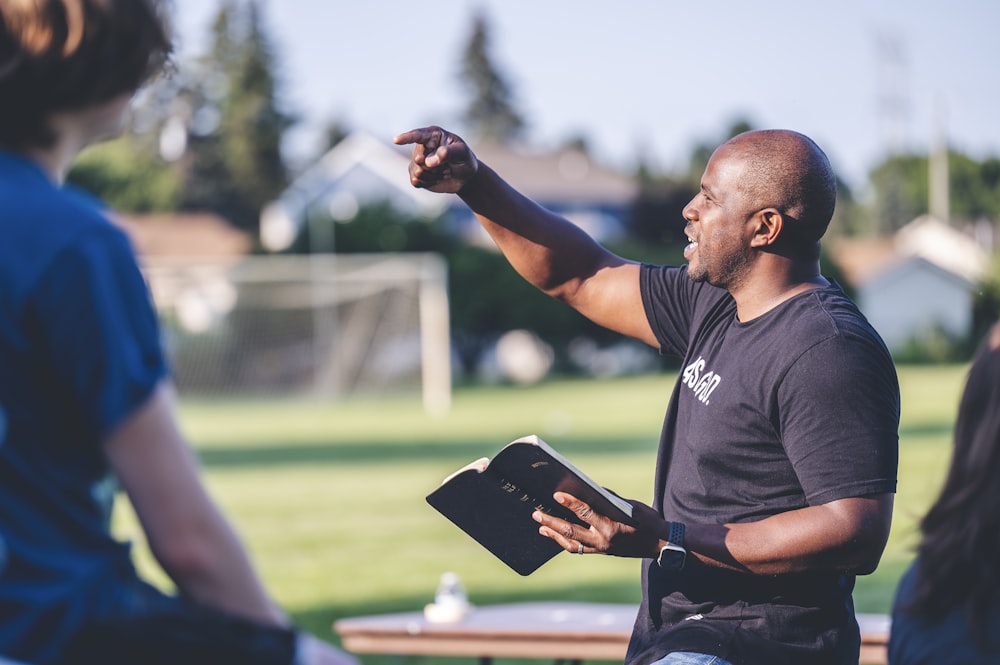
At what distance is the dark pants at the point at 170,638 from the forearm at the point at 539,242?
223 centimetres

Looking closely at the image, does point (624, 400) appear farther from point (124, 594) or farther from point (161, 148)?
point (161, 148)

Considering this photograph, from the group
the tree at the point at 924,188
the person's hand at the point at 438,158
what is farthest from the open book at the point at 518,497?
the tree at the point at 924,188

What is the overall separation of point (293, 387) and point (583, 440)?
681 inches

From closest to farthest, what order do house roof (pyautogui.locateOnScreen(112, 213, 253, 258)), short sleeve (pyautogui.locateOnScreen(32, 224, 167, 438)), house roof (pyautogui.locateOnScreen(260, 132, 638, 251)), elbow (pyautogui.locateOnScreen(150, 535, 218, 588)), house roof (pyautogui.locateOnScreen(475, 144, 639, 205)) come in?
short sleeve (pyautogui.locateOnScreen(32, 224, 167, 438)) < elbow (pyautogui.locateOnScreen(150, 535, 218, 588)) < house roof (pyautogui.locateOnScreen(112, 213, 253, 258)) < house roof (pyautogui.locateOnScreen(260, 132, 638, 251)) < house roof (pyautogui.locateOnScreen(475, 144, 639, 205))

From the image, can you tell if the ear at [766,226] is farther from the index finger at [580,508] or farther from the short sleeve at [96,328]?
the short sleeve at [96,328]

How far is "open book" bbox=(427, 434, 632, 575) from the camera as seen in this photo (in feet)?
9.28

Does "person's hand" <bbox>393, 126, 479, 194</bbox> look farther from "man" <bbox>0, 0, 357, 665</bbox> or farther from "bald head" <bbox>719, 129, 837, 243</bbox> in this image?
"man" <bbox>0, 0, 357, 665</bbox>

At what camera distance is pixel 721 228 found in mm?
3275

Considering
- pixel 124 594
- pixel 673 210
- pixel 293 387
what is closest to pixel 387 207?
pixel 293 387

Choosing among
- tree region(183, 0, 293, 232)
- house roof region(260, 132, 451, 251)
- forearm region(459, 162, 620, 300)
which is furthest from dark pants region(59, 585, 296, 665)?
tree region(183, 0, 293, 232)

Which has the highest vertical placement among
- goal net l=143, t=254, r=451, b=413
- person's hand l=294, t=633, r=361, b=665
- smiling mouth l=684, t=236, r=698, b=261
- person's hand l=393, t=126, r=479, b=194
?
goal net l=143, t=254, r=451, b=413

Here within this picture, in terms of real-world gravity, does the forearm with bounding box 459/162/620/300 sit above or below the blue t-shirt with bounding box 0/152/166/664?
above

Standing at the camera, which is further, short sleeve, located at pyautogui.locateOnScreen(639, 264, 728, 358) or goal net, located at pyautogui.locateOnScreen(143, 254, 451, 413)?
goal net, located at pyautogui.locateOnScreen(143, 254, 451, 413)

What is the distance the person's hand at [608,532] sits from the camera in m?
2.86
